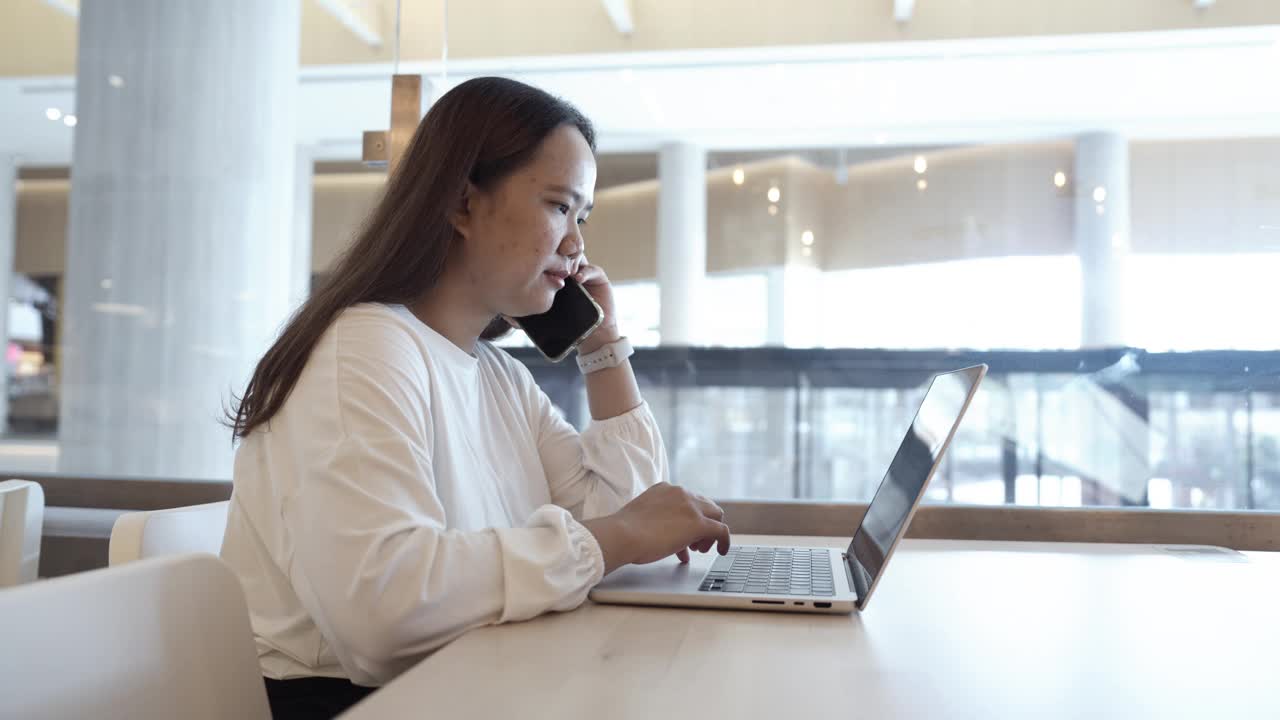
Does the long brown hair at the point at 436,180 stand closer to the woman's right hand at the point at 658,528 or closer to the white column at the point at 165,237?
the woman's right hand at the point at 658,528

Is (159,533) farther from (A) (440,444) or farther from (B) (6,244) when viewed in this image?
(B) (6,244)

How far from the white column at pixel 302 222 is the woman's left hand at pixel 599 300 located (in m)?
1.61

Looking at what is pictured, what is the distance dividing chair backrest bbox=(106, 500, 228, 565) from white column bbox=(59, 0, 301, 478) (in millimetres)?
1489

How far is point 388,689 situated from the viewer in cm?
65

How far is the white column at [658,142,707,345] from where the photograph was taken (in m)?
3.71

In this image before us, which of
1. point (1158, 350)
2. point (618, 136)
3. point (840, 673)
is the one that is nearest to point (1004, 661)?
point (840, 673)

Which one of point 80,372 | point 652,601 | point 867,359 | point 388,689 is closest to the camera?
point 388,689

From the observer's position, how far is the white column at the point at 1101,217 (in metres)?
3.14

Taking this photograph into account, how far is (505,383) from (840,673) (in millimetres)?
760

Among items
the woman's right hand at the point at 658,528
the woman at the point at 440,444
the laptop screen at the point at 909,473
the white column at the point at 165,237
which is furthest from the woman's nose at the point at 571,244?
the white column at the point at 165,237

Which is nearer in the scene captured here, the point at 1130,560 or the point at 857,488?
the point at 1130,560

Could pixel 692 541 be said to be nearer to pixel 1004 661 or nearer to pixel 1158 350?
pixel 1004 661

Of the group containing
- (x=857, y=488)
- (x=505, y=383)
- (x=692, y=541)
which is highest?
(x=505, y=383)

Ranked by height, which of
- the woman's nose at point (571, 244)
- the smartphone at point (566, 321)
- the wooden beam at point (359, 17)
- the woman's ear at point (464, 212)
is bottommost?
the smartphone at point (566, 321)
